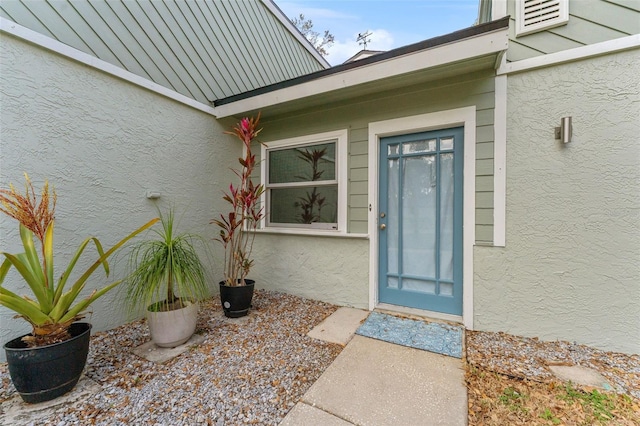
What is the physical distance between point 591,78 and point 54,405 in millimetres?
4670

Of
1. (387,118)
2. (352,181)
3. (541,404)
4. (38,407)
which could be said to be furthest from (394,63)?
(38,407)

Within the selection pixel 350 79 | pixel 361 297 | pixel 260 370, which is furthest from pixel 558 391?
pixel 350 79

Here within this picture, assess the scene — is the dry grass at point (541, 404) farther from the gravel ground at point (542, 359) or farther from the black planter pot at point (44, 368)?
the black planter pot at point (44, 368)

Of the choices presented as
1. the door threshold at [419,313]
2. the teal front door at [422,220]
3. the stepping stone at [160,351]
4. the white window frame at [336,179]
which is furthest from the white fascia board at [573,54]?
the stepping stone at [160,351]

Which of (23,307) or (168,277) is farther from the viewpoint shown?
(168,277)

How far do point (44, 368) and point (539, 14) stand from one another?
4.67 metres

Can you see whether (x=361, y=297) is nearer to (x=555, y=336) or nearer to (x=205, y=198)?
(x=555, y=336)

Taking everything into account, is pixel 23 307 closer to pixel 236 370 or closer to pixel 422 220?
pixel 236 370

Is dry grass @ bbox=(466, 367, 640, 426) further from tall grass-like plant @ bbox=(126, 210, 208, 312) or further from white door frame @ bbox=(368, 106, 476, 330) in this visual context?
tall grass-like plant @ bbox=(126, 210, 208, 312)

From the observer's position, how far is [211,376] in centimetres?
186

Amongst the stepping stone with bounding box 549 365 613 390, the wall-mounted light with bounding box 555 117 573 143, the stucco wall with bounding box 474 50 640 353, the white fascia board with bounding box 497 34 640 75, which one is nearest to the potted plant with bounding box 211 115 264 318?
the stucco wall with bounding box 474 50 640 353

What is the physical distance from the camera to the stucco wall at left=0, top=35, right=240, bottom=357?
6.68ft

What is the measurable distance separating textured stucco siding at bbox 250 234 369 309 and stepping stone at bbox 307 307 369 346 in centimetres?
16

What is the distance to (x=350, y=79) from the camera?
2682 millimetres
